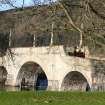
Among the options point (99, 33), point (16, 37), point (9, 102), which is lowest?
point (9, 102)

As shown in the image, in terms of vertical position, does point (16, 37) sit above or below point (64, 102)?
above

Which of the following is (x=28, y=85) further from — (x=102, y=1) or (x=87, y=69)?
(x=102, y=1)

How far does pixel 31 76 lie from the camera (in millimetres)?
50781

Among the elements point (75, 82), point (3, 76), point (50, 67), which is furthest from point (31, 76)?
point (75, 82)

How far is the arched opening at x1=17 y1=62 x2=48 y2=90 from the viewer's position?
162 ft

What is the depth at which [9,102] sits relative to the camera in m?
12.7

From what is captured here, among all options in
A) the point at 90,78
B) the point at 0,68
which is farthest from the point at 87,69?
the point at 0,68

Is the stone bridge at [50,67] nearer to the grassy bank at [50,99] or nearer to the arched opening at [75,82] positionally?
the arched opening at [75,82]

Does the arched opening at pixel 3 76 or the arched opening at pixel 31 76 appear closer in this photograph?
the arched opening at pixel 31 76

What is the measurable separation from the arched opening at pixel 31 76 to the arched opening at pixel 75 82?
5.15 metres

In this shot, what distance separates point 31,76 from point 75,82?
857 centimetres

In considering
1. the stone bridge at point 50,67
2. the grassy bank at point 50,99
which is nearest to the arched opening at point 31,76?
the stone bridge at point 50,67

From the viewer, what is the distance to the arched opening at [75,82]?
43.1m

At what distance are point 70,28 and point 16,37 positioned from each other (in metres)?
29.4
